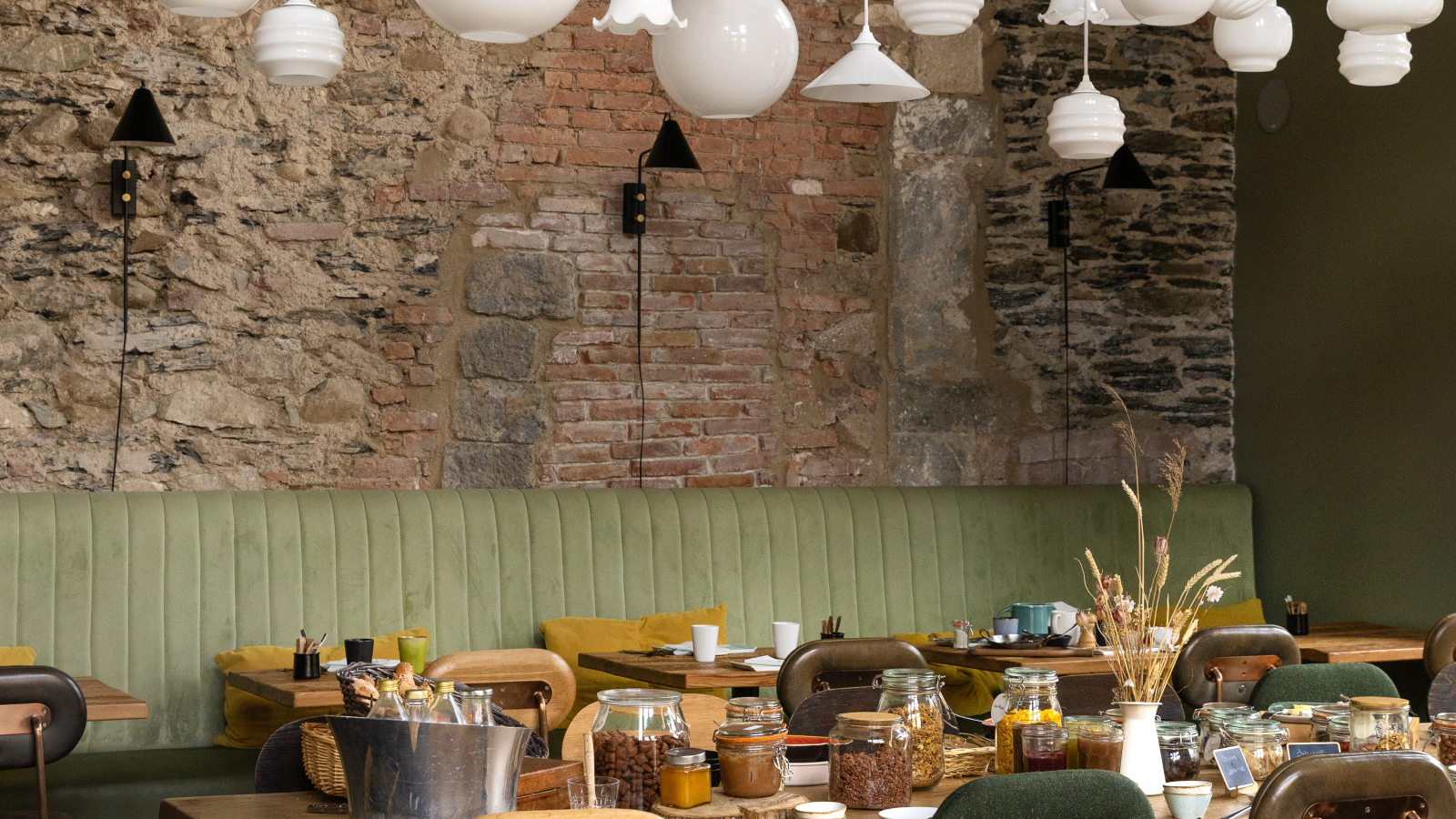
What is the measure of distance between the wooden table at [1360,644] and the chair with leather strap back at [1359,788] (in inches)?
107

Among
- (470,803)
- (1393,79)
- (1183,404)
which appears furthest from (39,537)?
(1183,404)

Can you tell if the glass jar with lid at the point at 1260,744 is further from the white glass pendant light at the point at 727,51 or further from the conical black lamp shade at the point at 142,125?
the conical black lamp shade at the point at 142,125

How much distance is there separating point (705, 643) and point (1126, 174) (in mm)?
2875

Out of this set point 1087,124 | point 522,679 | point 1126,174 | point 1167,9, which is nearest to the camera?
point 1167,9

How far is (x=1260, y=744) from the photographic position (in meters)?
2.29

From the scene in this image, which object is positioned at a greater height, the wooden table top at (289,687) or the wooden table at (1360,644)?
the wooden table top at (289,687)

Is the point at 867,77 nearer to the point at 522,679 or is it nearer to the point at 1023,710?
the point at 1023,710

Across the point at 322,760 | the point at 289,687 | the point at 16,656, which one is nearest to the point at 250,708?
the point at 16,656

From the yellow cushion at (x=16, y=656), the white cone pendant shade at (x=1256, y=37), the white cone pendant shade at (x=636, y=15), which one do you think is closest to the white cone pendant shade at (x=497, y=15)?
the white cone pendant shade at (x=636, y=15)

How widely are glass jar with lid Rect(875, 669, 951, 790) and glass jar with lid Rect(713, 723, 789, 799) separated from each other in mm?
238

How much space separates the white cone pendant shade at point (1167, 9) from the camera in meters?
2.33

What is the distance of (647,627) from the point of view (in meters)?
5.04

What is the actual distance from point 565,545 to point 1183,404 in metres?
2.73

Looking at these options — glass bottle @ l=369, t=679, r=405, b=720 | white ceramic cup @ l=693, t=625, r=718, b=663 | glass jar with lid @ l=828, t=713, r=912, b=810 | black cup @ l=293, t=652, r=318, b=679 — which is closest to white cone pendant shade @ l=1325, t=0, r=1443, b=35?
glass jar with lid @ l=828, t=713, r=912, b=810
